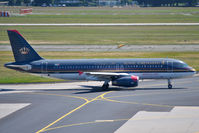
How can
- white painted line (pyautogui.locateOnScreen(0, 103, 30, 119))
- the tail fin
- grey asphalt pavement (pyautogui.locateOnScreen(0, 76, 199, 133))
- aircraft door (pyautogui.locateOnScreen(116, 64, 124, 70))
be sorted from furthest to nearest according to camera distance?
the tail fin
aircraft door (pyautogui.locateOnScreen(116, 64, 124, 70))
white painted line (pyautogui.locateOnScreen(0, 103, 30, 119))
grey asphalt pavement (pyautogui.locateOnScreen(0, 76, 199, 133))

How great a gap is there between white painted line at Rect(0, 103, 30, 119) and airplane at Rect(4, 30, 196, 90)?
1061 centimetres

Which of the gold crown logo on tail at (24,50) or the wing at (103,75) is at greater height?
the gold crown logo on tail at (24,50)

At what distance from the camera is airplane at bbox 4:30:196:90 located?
5162 centimetres

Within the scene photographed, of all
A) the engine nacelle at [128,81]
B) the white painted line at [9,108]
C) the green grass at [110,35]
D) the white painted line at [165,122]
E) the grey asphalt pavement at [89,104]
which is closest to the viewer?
the white painted line at [165,122]

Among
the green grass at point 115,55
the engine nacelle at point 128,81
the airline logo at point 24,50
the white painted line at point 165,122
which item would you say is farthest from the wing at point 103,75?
the green grass at point 115,55

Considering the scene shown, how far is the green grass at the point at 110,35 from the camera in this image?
3900 inches

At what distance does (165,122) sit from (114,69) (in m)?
18.5

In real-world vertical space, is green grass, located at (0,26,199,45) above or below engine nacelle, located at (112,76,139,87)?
below

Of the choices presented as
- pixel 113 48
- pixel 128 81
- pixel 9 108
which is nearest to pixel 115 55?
pixel 113 48

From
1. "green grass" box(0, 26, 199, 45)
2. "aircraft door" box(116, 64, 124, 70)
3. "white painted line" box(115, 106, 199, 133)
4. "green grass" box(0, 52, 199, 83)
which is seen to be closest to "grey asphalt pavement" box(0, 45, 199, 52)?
"green grass" box(0, 26, 199, 45)

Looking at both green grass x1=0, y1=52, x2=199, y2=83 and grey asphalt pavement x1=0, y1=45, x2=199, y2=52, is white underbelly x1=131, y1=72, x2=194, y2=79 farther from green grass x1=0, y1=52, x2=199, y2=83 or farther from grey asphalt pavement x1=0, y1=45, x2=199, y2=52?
grey asphalt pavement x1=0, y1=45, x2=199, y2=52

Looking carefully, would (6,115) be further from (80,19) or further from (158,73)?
(80,19)

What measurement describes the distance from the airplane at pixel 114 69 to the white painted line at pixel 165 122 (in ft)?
40.6

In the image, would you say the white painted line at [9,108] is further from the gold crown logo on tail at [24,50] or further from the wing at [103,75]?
the gold crown logo on tail at [24,50]
